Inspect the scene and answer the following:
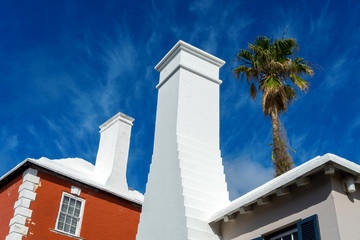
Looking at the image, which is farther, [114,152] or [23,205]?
[114,152]

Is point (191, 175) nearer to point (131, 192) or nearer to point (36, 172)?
point (36, 172)

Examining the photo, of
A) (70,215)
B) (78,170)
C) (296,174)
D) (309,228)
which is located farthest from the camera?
(78,170)

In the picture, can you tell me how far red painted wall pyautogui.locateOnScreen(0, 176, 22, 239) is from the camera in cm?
1580

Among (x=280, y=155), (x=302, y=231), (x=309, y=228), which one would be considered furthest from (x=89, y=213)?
(x=309, y=228)

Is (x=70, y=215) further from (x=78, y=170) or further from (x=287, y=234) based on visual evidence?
→ (x=287, y=234)

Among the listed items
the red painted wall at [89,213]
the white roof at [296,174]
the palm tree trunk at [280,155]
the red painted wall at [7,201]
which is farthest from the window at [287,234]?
the red painted wall at [7,201]

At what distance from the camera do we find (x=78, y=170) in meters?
19.2

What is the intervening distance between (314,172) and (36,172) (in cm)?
1133

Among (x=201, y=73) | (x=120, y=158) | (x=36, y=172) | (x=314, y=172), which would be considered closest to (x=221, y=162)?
(x=201, y=73)

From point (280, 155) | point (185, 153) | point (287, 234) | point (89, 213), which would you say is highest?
point (280, 155)

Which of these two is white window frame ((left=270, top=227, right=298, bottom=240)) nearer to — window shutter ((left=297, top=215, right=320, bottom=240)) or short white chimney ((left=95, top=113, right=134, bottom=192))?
window shutter ((left=297, top=215, right=320, bottom=240))

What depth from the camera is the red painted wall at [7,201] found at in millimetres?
15797

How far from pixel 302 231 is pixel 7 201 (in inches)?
485

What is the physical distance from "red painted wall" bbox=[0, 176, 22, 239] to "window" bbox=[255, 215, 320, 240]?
10.7 m
